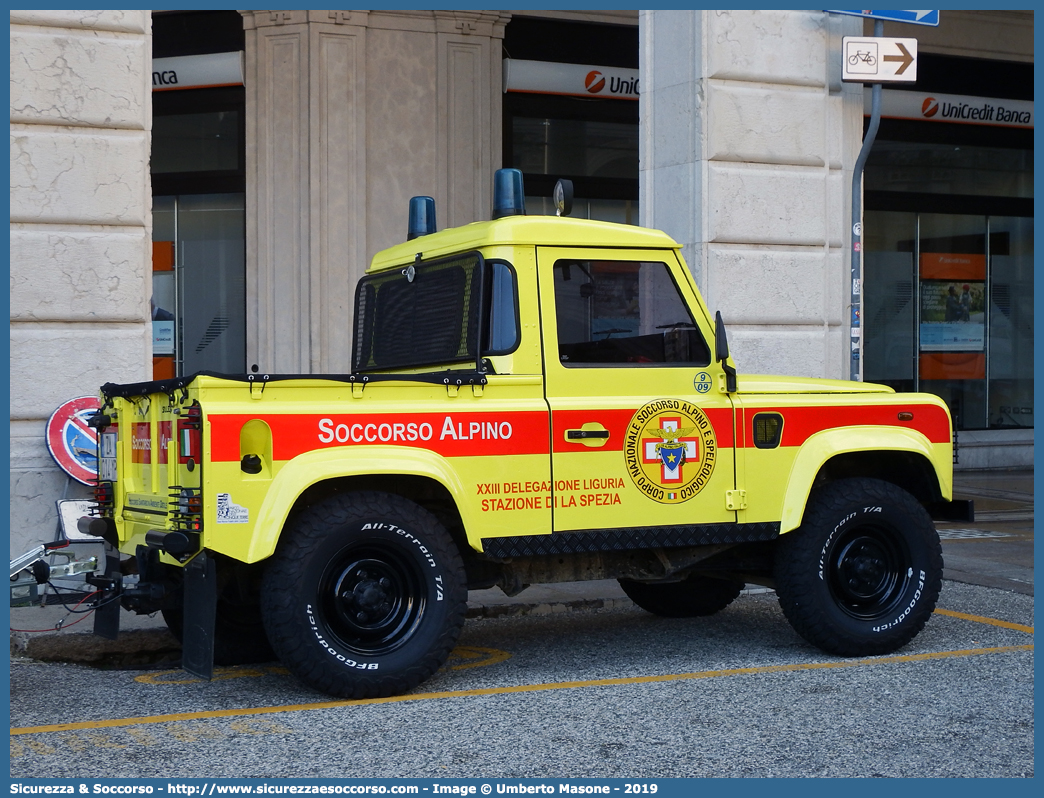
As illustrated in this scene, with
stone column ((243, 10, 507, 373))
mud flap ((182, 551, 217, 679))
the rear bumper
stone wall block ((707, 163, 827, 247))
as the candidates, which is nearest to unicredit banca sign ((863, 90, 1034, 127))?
stone column ((243, 10, 507, 373))

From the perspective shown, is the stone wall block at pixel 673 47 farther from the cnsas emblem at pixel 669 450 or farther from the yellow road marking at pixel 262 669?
the yellow road marking at pixel 262 669

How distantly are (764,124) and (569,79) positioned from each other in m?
6.31

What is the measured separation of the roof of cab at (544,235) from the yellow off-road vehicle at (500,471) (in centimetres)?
1

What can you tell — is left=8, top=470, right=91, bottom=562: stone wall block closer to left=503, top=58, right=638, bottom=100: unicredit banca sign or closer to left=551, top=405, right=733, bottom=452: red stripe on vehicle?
left=551, top=405, right=733, bottom=452: red stripe on vehicle

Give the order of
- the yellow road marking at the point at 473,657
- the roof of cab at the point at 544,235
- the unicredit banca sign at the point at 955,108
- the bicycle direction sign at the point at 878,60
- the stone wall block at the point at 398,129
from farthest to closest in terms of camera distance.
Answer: the unicredit banca sign at the point at 955,108 < the stone wall block at the point at 398,129 < the bicycle direction sign at the point at 878,60 < the yellow road marking at the point at 473,657 < the roof of cab at the point at 544,235

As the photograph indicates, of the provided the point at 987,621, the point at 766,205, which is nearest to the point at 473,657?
the point at 987,621

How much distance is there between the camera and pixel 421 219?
292 inches

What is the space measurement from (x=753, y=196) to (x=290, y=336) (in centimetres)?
678

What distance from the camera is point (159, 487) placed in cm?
601

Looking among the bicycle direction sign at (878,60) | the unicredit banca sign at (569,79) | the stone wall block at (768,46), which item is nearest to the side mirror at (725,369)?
the stone wall block at (768,46)

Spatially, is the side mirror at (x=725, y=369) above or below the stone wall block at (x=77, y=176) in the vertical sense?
below

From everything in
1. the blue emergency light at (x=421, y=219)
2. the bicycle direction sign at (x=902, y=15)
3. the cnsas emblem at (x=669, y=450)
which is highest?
the bicycle direction sign at (x=902, y=15)

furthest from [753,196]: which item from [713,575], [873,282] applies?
[873,282]

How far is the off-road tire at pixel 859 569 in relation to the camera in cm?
675
